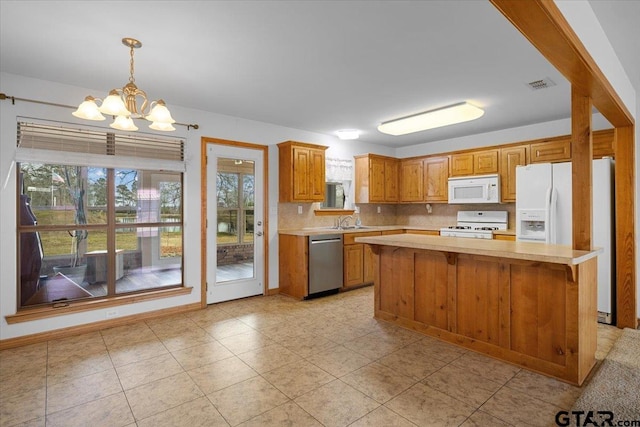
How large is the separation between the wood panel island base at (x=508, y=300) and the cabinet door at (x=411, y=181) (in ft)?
9.96

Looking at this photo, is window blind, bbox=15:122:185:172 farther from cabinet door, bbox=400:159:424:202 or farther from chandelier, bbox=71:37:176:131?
cabinet door, bbox=400:159:424:202

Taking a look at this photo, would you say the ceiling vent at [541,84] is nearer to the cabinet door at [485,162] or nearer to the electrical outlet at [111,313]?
the cabinet door at [485,162]

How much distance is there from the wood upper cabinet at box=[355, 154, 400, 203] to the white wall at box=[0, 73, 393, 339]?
342 mm

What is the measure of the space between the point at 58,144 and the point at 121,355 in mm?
2169

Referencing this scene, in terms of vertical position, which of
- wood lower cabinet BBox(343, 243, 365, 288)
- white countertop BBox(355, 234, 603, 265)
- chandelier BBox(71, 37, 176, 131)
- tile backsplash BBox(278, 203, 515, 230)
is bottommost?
wood lower cabinet BBox(343, 243, 365, 288)

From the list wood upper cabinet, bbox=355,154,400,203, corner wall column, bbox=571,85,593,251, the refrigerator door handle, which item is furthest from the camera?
wood upper cabinet, bbox=355,154,400,203

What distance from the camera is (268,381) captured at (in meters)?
2.46

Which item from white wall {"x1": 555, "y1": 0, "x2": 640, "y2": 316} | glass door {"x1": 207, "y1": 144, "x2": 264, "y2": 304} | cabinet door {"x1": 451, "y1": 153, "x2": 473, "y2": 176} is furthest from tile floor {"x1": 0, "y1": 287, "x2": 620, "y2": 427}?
cabinet door {"x1": 451, "y1": 153, "x2": 473, "y2": 176}

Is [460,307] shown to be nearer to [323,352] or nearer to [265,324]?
[323,352]

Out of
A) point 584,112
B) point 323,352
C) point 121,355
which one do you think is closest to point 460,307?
point 323,352

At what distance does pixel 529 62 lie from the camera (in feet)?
9.51

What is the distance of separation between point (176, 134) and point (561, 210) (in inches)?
184

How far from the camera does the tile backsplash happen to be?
5246 mm

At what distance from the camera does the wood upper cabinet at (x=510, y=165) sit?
493 centimetres
